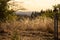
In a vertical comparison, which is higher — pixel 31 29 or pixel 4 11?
pixel 4 11

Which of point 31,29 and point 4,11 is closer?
point 31,29

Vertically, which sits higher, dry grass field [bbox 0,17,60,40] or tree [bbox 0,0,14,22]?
tree [bbox 0,0,14,22]

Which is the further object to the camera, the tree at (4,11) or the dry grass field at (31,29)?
the tree at (4,11)

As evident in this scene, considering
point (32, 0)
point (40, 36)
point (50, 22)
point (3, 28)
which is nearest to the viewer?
point (40, 36)

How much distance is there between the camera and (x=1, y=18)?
1827 cm

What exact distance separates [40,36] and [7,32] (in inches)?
76.9

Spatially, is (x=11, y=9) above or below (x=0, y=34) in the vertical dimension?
above

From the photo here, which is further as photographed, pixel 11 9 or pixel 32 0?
pixel 32 0

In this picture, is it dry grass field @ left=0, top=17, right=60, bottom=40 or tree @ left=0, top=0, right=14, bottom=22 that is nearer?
dry grass field @ left=0, top=17, right=60, bottom=40

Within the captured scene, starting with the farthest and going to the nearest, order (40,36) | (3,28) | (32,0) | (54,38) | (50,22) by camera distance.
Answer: (32,0)
(50,22)
(3,28)
(40,36)
(54,38)

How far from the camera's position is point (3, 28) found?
54.5 feet

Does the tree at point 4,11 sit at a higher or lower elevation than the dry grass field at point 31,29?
higher

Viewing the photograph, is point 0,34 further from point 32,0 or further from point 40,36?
point 32,0

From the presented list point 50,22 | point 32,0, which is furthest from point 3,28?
A: point 32,0
